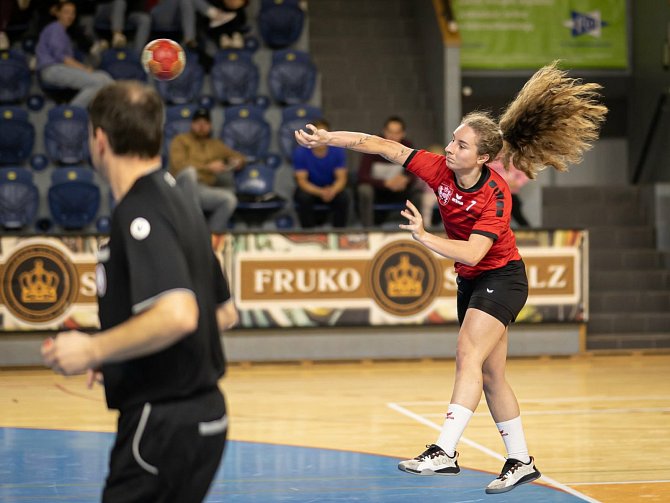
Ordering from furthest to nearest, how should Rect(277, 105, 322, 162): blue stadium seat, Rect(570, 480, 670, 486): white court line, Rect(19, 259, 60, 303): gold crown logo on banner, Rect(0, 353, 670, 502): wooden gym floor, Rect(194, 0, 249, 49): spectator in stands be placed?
1. Rect(194, 0, 249, 49): spectator in stands
2. Rect(277, 105, 322, 162): blue stadium seat
3. Rect(19, 259, 60, 303): gold crown logo on banner
4. Rect(0, 353, 670, 502): wooden gym floor
5. Rect(570, 480, 670, 486): white court line

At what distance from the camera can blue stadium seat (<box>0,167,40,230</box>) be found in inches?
537

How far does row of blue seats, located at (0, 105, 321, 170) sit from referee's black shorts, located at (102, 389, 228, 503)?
38.6 ft

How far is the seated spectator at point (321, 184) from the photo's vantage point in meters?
13.5

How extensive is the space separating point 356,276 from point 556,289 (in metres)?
2.44

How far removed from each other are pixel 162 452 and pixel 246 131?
12.1 m

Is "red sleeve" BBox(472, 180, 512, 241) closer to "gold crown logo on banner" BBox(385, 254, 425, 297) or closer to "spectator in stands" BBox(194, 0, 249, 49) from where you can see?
"gold crown logo on banner" BBox(385, 254, 425, 297)

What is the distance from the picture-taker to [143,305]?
3.00 meters

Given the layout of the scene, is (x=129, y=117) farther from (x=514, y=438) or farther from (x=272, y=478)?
(x=272, y=478)

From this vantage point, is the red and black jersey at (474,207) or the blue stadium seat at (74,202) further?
the blue stadium seat at (74,202)

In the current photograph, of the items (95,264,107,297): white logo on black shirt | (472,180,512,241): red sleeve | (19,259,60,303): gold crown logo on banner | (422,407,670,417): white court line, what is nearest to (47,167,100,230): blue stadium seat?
(19,259,60,303): gold crown logo on banner

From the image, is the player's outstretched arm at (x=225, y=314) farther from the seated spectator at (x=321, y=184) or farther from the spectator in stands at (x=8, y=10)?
the spectator in stands at (x=8, y=10)

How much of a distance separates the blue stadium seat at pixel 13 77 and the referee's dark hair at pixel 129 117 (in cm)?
1254

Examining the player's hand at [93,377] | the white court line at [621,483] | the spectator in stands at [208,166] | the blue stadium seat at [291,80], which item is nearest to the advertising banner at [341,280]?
the spectator in stands at [208,166]

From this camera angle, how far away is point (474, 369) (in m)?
5.97
